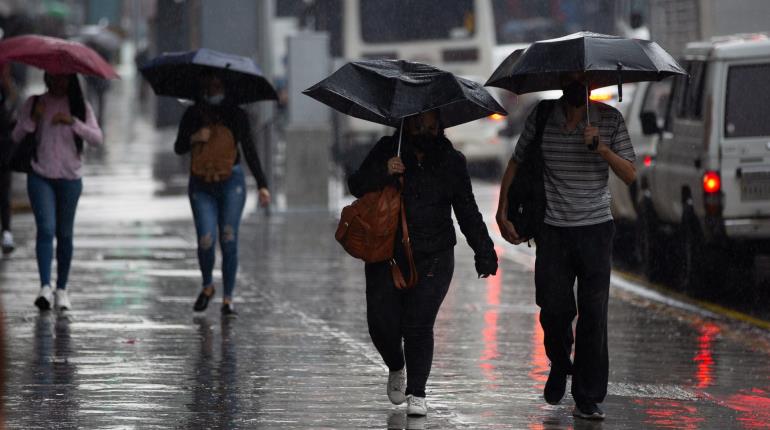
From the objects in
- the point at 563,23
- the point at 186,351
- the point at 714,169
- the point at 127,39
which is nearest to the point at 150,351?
the point at 186,351

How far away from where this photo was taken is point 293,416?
335 inches

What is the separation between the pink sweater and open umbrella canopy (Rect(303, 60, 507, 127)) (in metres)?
4.16

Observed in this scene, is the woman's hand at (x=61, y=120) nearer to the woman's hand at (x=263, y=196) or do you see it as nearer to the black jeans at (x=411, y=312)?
the woman's hand at (x=263, y=196)

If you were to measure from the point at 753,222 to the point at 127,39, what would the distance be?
8769 centimetres

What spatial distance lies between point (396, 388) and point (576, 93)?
168 cm

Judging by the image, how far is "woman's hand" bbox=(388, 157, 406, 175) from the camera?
830 cm

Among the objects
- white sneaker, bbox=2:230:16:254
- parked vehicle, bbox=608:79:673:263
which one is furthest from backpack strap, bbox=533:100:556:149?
white sneaker, bbox=2:230:16:254

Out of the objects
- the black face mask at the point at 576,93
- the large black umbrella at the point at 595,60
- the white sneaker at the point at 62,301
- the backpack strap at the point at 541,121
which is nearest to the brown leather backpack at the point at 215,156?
the white sneaker at the point at 62,301

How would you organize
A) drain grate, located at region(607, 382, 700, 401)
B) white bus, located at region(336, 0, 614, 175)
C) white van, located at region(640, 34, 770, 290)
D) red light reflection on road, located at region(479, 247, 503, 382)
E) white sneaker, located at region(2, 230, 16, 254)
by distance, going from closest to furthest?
drain grate, located at region(607, 382, 700, 401) < red light reflection on road, located at region(479, 247, 503, 382) < white van, located at region(640, 34, 770, 290) < white sneaker, located at region(2, 230, 16, 254) < white bus, located at region(336, 0, 614, 175)

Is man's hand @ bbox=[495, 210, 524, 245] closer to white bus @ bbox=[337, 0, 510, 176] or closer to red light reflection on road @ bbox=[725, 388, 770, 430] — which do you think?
red light reflection on road @ bbox=[725, 388, 770, 430]

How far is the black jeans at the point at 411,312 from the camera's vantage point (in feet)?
27.8

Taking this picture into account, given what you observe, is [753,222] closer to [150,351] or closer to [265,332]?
[265,332]

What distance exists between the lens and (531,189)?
8586 millimetres

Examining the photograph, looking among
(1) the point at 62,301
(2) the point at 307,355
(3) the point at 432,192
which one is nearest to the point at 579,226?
(3) the point at 432,192
